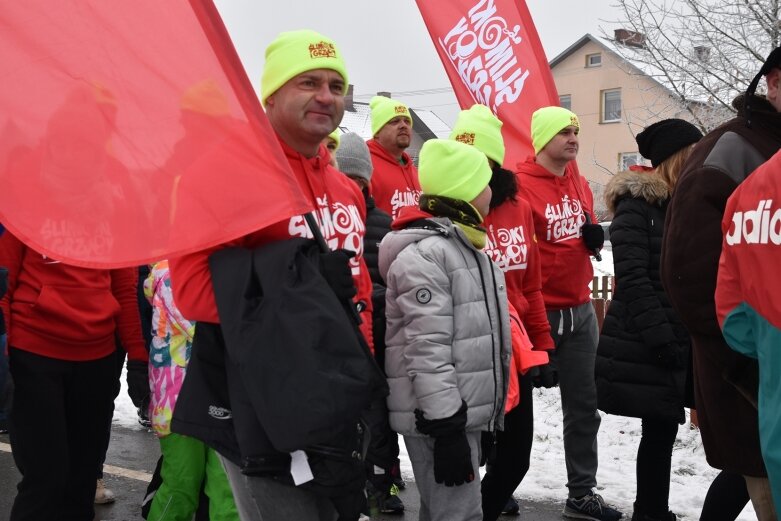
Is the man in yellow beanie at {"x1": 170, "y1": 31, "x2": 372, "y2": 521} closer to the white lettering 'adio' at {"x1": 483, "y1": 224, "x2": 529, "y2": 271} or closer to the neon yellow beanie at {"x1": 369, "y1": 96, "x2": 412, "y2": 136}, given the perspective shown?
the white lettering 'adio' at {"x1": 483, "y1": 224, "x2": 529, "y2": 271}

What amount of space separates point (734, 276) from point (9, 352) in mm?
3030

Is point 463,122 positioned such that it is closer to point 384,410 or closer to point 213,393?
point 384,410

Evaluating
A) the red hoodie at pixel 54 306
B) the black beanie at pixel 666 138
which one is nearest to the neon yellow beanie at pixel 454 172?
the black beanie at pixel 666 138

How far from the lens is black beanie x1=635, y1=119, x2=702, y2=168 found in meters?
4.83

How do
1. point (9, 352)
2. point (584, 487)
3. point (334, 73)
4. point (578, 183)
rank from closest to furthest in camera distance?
point (334, 73)
point (9, 352)
point (584, 487)
point (578, 183)

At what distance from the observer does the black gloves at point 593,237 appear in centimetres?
583

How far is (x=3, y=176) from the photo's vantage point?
8.70 ft

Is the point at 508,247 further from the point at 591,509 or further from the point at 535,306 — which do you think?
the point at 591,509

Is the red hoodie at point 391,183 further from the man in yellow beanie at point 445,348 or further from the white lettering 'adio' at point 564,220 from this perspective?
the man in yellow beanie at point 445,348

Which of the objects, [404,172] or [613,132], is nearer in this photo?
[404,172]

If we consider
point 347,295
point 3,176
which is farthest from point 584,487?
point 3,176

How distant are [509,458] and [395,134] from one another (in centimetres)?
284

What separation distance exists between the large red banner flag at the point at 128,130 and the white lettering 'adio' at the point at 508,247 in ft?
8.30

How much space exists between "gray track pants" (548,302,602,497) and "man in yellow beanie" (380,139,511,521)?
1.74 m
